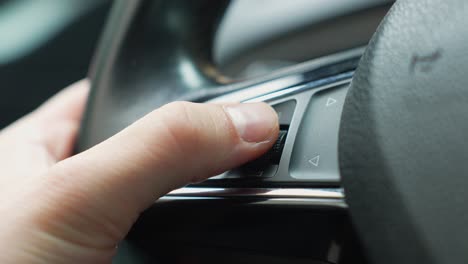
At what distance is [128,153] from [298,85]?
189mm

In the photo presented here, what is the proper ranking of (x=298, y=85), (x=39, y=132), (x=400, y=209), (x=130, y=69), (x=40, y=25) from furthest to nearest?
(x=40, y=25) < (x=39, y=132) < (x=130, y=69) < (x=298, y=85) < (x=400, y=209)

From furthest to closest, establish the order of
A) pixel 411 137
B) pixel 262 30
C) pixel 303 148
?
1. pixel 262 30
2. pixel 303 148
3. pixel 411 137

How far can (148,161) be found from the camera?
46 cm

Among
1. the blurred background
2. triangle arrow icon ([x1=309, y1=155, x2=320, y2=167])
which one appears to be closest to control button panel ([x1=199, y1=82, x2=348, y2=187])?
triangle arrow icon ([x1=309, y1=155, x2=320, y2=167])

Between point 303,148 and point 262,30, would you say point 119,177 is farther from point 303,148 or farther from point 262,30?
point 262,30

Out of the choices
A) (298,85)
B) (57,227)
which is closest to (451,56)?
(298,85)

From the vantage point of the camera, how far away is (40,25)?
1222 millimetres

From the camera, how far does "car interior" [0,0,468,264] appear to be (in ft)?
1.23

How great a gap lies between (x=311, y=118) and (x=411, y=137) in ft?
0.45

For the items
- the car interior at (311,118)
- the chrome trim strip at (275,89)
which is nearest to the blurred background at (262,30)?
the car interior at (311,118)

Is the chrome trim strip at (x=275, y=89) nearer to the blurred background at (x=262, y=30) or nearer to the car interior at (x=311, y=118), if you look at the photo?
the car interior at (x=311, y=118)

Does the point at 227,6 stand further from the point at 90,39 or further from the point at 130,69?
the point at 90,39

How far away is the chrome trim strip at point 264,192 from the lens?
0.43 m

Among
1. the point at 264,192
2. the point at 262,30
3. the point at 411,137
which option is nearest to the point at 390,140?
the point at 411,137
